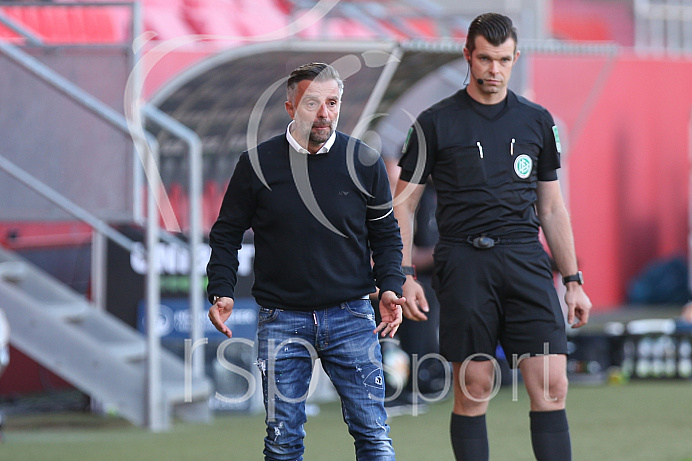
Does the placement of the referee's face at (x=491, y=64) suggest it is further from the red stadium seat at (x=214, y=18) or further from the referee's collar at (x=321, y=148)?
the red stadium seat at (x=214, y=18)

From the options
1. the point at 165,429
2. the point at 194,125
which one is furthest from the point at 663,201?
the point at 165,429

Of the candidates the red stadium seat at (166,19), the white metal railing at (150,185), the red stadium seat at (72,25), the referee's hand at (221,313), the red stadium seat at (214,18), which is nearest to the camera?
the referee's hand at (221,313)

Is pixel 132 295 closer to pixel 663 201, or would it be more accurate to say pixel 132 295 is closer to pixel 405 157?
pixel 405 157

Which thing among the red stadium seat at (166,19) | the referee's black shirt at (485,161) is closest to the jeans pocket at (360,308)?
the referee's black shirt at (485,161)

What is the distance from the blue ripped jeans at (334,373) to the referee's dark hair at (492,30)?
1.24m

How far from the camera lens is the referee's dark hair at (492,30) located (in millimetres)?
4621

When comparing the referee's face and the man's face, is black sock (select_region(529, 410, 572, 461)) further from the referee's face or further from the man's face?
the man's face

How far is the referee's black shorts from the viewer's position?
15.3 ft

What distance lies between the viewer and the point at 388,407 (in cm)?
857

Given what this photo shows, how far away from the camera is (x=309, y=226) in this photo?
166 inches

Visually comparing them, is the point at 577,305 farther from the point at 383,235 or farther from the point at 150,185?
the point at 150,185

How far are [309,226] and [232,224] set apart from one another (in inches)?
13.2

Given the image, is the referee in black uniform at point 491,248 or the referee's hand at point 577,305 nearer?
the referee in black uniform at point 491,248

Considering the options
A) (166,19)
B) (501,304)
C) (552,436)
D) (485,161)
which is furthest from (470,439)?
(166,19)
